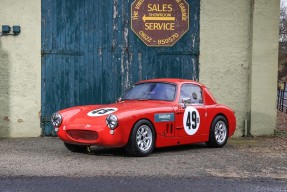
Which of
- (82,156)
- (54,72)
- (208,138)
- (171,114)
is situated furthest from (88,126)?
(54,72)

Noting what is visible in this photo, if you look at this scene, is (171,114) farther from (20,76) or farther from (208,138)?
(20,76)

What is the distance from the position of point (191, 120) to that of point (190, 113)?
→ 5.2 inches

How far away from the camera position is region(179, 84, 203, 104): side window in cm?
931

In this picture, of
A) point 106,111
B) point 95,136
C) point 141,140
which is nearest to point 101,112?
point 106,111

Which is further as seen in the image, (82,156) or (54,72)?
(54,72)

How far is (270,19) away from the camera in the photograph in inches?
482

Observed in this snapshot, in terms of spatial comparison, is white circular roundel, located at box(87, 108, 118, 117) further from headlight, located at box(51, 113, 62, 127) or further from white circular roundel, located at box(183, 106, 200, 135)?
white circular roundel, located at box(183, 106, 200, 135)

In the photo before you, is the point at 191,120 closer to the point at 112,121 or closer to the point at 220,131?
the point at 220,131

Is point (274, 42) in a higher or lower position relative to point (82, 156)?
higher

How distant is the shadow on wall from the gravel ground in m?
1.47

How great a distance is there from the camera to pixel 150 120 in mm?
8227

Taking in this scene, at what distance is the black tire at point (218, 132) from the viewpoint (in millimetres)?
9703

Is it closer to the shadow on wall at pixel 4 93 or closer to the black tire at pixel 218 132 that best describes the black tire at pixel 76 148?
the black tire at pixel 218 132

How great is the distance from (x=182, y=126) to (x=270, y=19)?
15.5 ft
